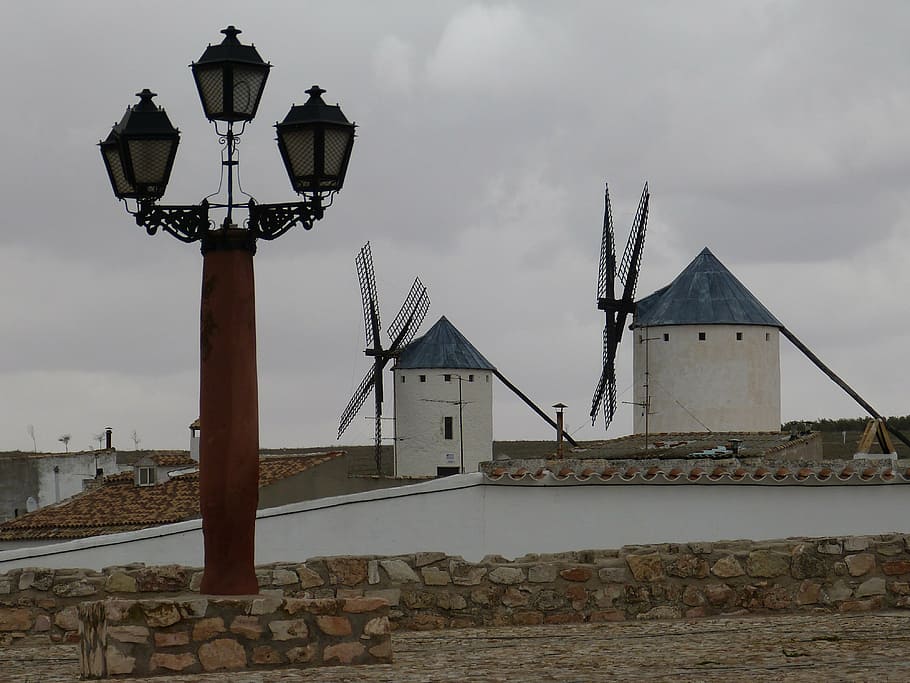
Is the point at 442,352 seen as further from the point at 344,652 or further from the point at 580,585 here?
the point at 344,652

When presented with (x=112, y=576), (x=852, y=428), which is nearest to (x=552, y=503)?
(x=112, y=576)

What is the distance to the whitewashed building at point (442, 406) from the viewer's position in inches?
2338

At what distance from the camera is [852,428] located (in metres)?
74.9

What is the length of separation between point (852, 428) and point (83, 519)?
46714mm

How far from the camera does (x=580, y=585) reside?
41.7 ft

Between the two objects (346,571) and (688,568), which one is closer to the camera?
(346,571)

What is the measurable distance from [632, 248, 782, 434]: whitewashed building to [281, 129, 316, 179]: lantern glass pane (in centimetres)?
4082

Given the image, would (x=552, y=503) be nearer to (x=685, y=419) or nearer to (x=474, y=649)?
(x=474, y=649)

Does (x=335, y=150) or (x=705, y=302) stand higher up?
(x=705, y=302)

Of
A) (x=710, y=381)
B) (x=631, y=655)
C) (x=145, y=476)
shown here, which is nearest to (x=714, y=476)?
(x=631, y=655)

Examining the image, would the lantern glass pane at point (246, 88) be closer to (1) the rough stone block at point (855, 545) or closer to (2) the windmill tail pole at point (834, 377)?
(1) the rough stone block at point (855, 545)

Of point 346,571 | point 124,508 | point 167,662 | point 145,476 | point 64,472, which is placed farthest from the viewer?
point 64,472

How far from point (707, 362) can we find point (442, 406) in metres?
11.8

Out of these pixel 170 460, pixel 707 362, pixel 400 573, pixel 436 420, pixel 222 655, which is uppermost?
pixel 707 362
